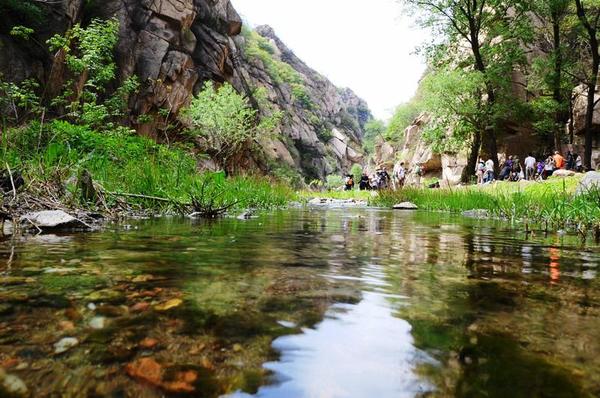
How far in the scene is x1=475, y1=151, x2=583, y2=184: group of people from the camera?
78.4 feet

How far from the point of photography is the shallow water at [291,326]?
82 centimetres

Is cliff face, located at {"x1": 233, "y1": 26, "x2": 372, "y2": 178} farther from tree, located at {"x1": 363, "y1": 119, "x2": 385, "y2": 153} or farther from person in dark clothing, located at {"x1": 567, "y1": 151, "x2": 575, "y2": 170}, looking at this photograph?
person in dark clothing, located at {"x1": 567, "y1": 151, "x2": 575, "y2": 170}

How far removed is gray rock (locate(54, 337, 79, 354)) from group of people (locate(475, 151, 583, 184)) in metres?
24.9

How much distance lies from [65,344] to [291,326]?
0.54 m

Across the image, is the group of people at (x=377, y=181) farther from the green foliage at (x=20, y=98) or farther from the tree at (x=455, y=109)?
the green foliage at (x=20, y=98)

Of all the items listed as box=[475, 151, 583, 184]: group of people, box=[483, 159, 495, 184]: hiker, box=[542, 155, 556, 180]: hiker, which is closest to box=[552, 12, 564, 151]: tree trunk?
box=[475, 151, 583, 184]: group of people

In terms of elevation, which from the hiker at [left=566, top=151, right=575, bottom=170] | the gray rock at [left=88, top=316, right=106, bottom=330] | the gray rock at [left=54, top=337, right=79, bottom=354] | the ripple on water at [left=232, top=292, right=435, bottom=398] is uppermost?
the hiker at [left=566, top=151, right=575, bottom=170]

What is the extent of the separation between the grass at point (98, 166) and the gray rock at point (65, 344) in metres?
3.74

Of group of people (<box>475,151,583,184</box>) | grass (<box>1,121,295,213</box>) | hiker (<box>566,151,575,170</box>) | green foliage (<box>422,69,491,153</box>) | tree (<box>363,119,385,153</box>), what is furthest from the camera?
tree (<box>363,119,385,153</box>)

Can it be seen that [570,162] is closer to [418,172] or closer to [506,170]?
[506,170]

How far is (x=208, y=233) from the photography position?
3.75 metres

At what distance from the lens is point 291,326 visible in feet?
3.84

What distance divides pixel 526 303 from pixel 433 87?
24633mm

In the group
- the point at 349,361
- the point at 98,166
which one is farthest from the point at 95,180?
the point at 349,361
